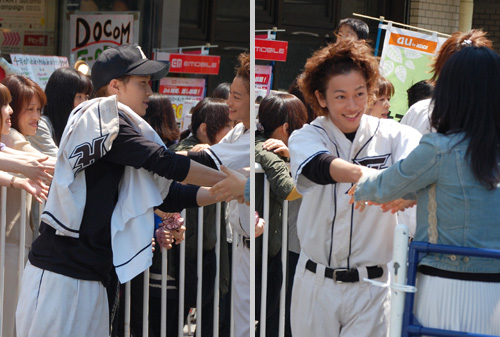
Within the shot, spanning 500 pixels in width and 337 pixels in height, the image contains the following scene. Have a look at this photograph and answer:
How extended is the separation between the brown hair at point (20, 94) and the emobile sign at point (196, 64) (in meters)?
3.81

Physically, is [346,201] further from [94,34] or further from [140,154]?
[94,34]

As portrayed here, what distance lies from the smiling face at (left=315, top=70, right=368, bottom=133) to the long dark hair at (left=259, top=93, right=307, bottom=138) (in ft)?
3.57

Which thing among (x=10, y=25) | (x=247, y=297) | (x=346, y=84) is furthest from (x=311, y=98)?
(x=10, y=25)

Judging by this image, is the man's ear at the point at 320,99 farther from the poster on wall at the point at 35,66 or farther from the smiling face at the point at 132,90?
the poster on wall at the point at 35,66

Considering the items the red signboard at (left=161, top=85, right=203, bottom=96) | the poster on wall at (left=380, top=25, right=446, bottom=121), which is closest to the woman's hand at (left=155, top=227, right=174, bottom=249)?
the poster on wall at (left=380, top=25, right=446, bottom=121)

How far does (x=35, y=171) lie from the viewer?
13.1 ft

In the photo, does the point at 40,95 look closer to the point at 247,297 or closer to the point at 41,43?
the point at 247,297

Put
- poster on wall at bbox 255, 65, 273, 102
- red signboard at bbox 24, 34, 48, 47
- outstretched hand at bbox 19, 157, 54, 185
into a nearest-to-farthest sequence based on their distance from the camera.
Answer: outstretched hand at bbox 19, 157, 54, 185, red signboard at bbox 24, 34, 48, 47, poster on wall at bbox 255, 65, 273, 102

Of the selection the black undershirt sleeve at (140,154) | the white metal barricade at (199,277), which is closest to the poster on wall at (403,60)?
the white metal barricade at (199,277)

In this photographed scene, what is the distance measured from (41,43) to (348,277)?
580cm

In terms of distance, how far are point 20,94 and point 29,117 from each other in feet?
0.48

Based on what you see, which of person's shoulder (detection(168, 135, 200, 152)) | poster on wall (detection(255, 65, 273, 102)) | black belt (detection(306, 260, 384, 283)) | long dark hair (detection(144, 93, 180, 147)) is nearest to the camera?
black belt (detection(306, 260, 384, 283))

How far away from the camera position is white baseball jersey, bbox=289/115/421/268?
3.26m

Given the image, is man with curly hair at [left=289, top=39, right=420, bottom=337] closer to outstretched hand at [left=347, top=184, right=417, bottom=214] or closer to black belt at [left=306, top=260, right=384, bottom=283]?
black belt at [left=306, top=260, right=384, bottom=283]
